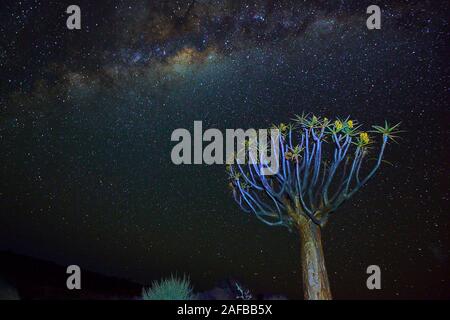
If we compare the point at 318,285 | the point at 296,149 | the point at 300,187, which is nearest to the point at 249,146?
the point at 296,149

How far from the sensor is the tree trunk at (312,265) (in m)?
7.08

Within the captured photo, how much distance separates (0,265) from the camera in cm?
1989

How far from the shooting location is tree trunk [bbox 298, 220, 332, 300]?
7.08 meters

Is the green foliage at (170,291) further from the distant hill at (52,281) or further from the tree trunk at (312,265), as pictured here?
the distant hill at (52,281)

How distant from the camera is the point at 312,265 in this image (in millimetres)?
7211

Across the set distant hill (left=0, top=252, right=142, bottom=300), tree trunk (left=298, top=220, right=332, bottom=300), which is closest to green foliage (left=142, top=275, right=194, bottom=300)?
tree trunk (left=298, top=220, right=332, bottom=300)

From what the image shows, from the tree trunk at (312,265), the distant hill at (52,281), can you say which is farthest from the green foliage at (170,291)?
the distant hill at (52,281)

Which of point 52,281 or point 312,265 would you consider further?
point 52,281

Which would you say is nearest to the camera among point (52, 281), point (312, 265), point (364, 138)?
point (312, 265)

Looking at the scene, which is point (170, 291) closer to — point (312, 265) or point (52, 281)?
point (312, 265)

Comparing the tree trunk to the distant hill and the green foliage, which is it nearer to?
the green foliage

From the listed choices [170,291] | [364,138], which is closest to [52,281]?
[170,291]
